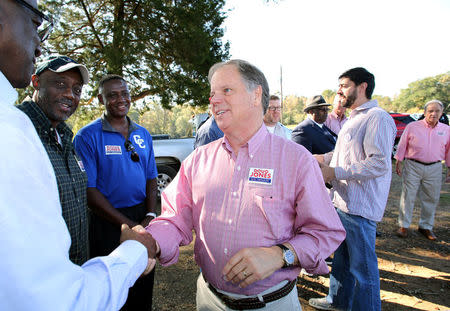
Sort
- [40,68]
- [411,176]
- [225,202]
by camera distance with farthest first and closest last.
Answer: [411,176], [40,68], [225,202]

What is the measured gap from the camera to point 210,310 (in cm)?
163

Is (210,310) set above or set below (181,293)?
above

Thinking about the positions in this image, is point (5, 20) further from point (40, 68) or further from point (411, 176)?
point (411, 176)

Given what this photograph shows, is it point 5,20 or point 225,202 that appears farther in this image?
point 225,202

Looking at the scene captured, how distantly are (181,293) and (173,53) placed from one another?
9.57 meters

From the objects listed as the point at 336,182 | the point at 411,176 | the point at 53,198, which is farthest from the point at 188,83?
the point at 53,198

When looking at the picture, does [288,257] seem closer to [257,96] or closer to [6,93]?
[257,96]

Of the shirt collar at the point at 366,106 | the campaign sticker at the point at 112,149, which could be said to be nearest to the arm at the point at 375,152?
the shirt collar at the point at 366,106

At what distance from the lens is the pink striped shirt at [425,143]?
519 centimetres

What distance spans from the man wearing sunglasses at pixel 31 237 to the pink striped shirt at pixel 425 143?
19.9ft

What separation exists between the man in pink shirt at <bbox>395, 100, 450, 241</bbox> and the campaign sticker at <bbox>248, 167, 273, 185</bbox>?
491 centimetres

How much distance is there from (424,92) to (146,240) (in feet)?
277

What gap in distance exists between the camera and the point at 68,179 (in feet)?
5.81

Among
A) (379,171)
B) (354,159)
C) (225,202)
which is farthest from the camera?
(354,159)
